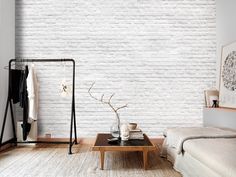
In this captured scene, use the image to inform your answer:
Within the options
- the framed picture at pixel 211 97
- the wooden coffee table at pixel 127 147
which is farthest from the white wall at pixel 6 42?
the framed picture at pixel 211 97

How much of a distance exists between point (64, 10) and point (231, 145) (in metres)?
3.53

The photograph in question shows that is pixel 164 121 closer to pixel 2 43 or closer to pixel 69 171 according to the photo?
pixel 69 171

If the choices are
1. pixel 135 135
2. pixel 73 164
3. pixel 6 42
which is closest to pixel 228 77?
pixel 135 135

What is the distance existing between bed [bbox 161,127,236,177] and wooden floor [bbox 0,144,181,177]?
202 millimetres

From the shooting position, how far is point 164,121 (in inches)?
175

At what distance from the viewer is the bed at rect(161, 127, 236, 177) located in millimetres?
1919

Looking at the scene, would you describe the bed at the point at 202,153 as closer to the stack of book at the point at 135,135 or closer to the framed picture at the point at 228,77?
the stack of book at the point at 135,135

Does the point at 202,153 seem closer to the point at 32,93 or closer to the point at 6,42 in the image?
the point at 32,93

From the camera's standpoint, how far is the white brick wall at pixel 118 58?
4438 millimetres

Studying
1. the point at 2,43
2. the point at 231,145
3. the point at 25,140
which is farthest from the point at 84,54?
the point at 231,145

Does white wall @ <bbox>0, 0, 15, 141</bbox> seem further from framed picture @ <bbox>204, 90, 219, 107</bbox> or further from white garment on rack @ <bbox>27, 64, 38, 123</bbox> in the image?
framed picture @ <bbox>204, 90, 219, 107</bbox>

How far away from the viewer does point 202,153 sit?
225cm

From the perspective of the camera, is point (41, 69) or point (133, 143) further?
point (41, 69)

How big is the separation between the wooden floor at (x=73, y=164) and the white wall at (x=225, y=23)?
2153 millimetres
